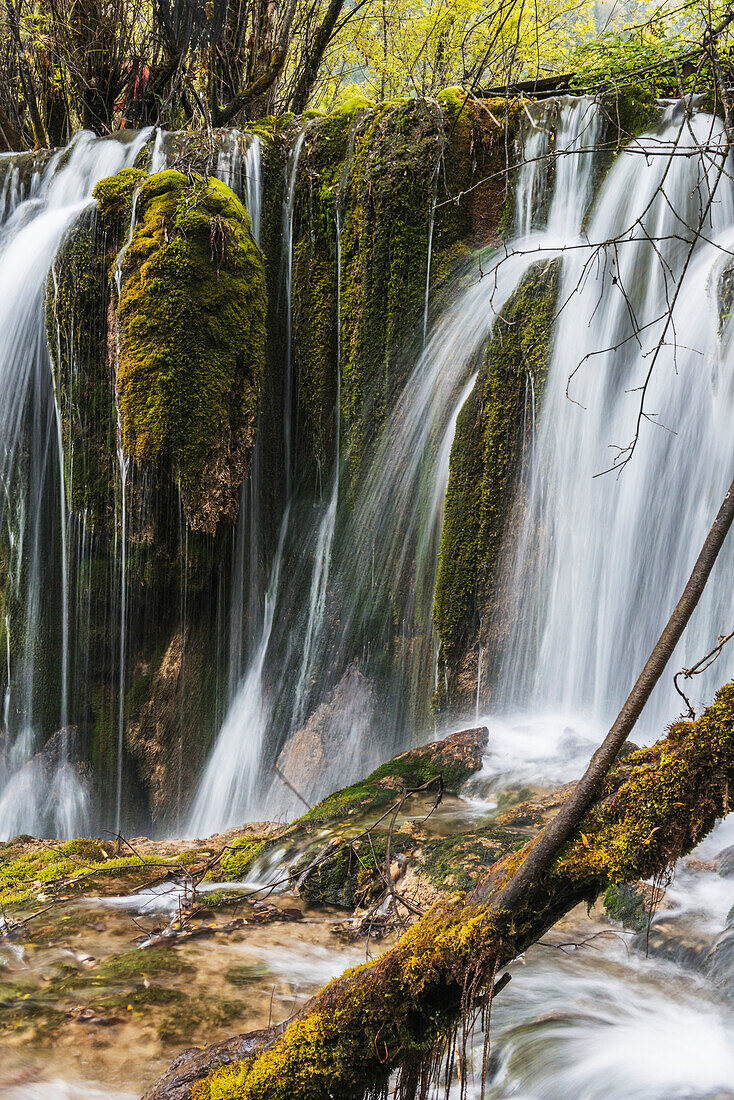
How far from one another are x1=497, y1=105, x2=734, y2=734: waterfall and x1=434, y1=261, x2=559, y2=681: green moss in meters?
0.16

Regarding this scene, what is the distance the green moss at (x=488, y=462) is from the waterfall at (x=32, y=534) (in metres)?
3.61

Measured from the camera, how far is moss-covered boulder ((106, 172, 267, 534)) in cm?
671

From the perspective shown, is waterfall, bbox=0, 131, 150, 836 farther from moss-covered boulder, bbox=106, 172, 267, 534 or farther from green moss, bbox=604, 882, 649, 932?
green moss, bbox=604, 882, 649, 932

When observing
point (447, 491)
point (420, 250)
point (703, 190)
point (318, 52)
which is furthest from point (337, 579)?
point (318, 52)

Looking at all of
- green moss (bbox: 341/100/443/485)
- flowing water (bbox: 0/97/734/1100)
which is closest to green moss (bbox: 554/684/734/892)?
flowing water (bbox: 0/97/734/1100)

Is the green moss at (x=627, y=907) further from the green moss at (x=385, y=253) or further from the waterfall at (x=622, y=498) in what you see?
the green moss at (x=385, y=253)

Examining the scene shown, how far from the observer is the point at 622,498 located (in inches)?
235

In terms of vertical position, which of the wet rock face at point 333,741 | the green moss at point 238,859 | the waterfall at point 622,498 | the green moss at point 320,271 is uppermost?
the green moss at point 320,271

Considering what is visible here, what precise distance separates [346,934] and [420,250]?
19.2 feet

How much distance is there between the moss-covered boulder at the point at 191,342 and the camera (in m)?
6.71

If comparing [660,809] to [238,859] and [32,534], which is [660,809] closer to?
[238,859]

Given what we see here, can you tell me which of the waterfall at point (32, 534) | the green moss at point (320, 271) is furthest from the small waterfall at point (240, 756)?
the green moss at point (320, 271)

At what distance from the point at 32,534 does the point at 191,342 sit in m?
2.57

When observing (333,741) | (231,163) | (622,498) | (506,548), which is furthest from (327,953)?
(231,163)
